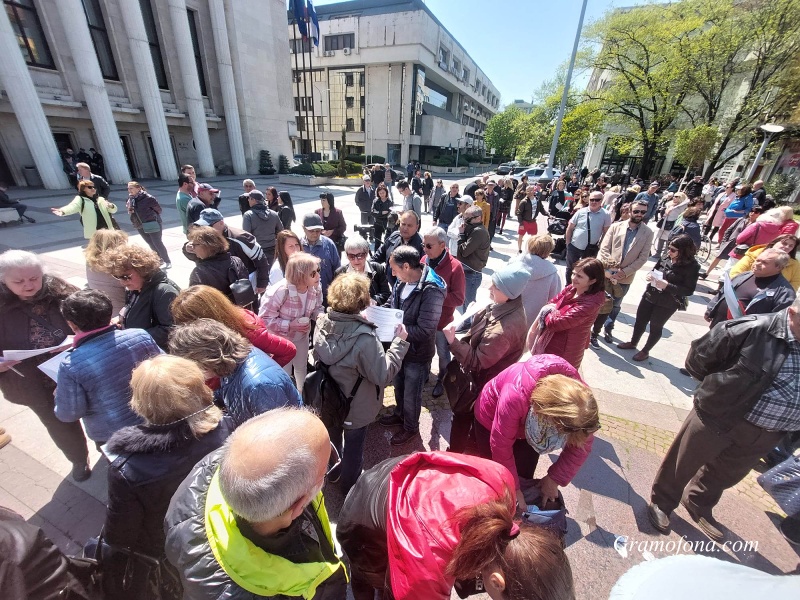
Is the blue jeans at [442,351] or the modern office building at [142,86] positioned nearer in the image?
the blue jeans at [442,351]

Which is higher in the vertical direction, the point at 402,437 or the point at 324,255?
Result: the point at 324,255

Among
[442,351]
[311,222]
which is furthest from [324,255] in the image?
[442,351]

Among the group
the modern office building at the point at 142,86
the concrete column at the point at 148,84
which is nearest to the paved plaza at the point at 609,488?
the modern office building at the point at 142,86

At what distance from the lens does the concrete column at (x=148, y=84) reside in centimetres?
1506

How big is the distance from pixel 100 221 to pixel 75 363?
5870 millimetres

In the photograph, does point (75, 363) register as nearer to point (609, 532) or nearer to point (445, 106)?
point (609, 532)

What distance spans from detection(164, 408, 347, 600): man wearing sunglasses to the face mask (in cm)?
117

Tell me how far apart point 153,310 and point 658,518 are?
4326 millimetres

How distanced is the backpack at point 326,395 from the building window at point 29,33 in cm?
2106

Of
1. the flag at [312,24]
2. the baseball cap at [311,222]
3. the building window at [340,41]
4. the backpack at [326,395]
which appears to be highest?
the building window at [340,41]

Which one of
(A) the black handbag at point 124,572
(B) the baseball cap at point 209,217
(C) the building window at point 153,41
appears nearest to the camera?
(A) the black handbag at point 124,572

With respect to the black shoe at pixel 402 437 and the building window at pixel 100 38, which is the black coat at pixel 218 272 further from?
the building window at pixel 100 38

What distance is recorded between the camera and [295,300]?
3.05m

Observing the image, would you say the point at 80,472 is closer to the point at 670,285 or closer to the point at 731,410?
the point at 731,410
